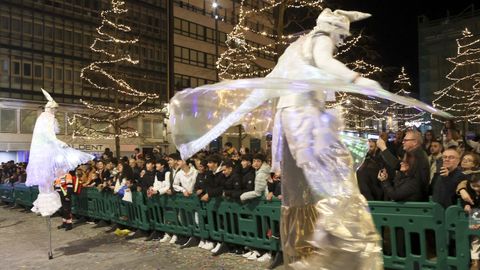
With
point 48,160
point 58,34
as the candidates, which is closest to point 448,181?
point 48,160

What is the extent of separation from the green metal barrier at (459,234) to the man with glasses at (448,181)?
233 mm

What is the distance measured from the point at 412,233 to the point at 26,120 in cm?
3366

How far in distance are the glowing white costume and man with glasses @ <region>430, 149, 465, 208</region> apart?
572 cm

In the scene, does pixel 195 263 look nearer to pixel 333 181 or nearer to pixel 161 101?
pixel 333 181

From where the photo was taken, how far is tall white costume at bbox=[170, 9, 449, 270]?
11.6 ft

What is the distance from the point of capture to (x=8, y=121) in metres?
33.8

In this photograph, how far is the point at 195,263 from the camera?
7535mm

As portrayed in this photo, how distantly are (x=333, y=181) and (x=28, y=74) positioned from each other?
118 ft

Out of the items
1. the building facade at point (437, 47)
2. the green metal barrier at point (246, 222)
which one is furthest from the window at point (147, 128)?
the green metal barrier at point (246, 222)

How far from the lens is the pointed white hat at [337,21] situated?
12.8ft

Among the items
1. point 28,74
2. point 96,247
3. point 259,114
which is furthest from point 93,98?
point 259,114

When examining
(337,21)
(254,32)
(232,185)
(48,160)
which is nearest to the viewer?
(337,21)

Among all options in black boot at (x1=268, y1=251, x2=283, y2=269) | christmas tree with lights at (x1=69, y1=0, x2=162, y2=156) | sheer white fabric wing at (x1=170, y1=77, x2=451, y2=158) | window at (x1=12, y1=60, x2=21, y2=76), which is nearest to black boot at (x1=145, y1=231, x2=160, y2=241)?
black boot at (x1=268, y1=251, x2=283, y2=269)

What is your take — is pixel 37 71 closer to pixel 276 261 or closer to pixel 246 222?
pixel 246 222
